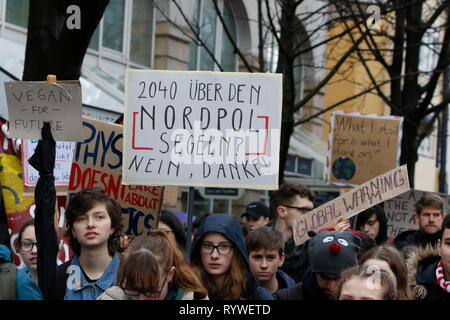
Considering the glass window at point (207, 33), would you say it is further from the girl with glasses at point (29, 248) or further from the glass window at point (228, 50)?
the girl with glasses at point (29, 248)

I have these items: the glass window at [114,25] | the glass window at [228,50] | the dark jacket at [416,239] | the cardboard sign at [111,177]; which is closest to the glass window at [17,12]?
the glass window at [114,25]

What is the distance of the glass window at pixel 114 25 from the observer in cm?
1212

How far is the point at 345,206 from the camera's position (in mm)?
4590

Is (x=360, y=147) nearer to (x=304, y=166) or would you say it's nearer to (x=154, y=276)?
(x=154, y=276)

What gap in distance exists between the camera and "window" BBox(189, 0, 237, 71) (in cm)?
1339

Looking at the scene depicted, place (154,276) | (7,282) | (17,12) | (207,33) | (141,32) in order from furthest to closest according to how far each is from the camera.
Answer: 1. (207,33)
2. (141,32)
3. (17,12)
4. (7,282)
5. (154,276)

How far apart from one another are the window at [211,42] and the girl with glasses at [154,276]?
1024 centimetres

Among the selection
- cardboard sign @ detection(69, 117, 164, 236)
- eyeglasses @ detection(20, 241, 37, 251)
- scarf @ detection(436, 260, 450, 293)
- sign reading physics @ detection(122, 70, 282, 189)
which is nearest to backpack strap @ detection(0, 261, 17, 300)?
eyeglasses @ detection(20, 241, 37, 251)

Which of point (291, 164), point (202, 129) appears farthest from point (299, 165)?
point (202, 129)

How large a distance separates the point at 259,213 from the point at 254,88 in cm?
250

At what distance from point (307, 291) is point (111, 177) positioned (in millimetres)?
1894

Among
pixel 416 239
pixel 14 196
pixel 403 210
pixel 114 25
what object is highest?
pixel 114 25

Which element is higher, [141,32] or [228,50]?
[228,50]

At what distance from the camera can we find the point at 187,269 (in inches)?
128
